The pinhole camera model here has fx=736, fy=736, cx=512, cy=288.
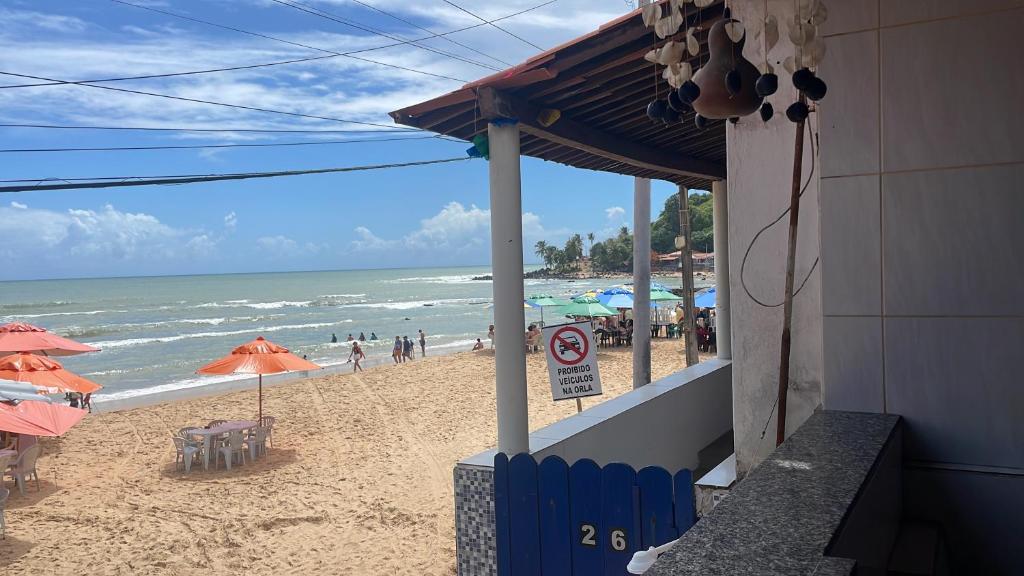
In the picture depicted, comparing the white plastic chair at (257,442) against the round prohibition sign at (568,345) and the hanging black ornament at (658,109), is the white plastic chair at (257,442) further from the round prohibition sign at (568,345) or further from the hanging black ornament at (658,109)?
the hanging black ornament at (658,109)

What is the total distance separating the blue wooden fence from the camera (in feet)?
11.1

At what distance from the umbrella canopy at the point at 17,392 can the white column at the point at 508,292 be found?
6489 mm

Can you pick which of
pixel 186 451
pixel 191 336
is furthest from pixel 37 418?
pixel 191 336

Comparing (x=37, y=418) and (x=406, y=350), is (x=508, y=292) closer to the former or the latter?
(x=37, y=418)

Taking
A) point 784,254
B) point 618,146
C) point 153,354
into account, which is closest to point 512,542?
point 784,254

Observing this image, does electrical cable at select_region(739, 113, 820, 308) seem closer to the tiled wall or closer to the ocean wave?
the tiled wall

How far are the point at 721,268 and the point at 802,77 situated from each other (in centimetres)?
631

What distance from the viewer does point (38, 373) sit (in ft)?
37.0

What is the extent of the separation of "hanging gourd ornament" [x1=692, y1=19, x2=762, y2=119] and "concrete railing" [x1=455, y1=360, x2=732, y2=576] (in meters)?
2.52

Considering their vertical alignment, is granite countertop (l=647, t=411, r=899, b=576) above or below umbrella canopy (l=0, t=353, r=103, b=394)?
above

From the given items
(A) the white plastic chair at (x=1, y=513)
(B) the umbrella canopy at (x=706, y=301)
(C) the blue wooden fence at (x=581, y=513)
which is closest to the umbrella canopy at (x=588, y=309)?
(B) the umbrella canopy at (x=706, y=301)

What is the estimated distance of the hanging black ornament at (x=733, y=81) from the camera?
2191 millimetres

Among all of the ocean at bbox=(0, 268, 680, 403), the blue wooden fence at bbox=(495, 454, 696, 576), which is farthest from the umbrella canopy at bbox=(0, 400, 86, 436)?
the ocean at bbox=(0, 268, 680, 403)

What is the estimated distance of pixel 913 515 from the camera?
2395 millimetres
